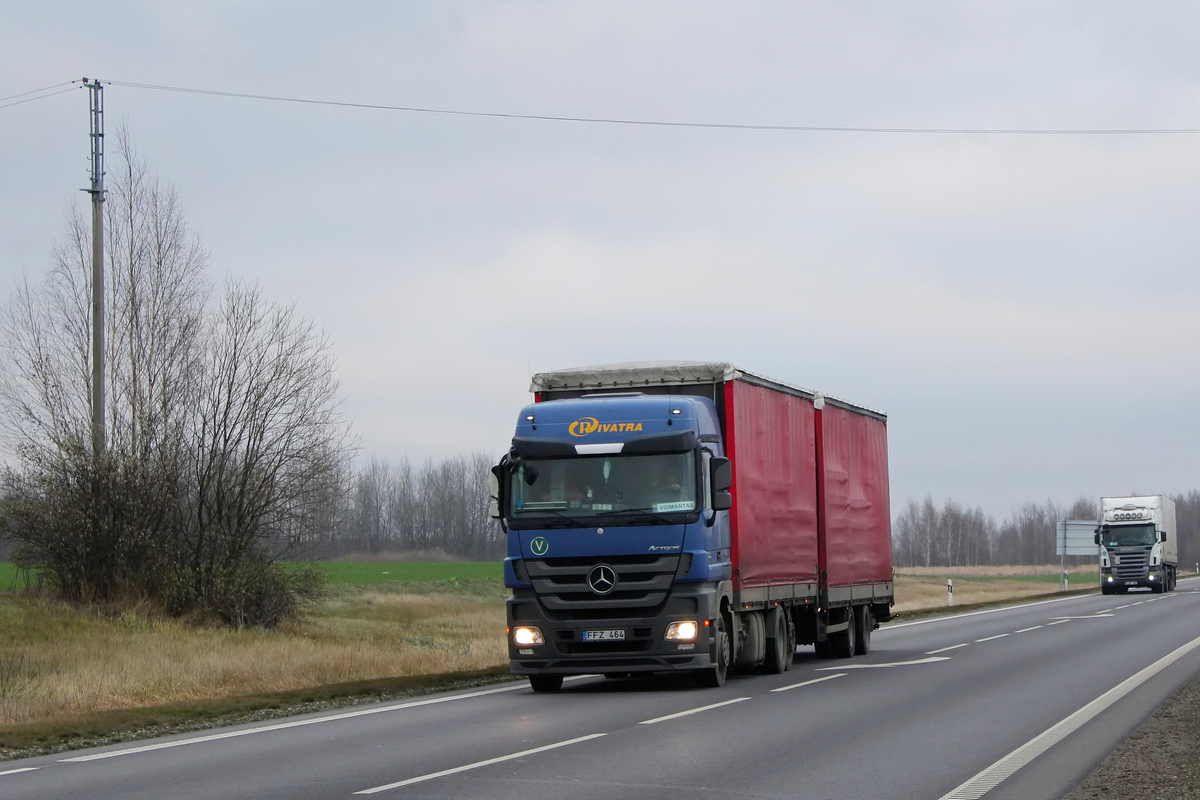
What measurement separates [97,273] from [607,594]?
1562 cm

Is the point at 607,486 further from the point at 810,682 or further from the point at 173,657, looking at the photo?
the point at 173,657

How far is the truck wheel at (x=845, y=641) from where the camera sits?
24.0 m

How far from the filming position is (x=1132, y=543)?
59.8 metres

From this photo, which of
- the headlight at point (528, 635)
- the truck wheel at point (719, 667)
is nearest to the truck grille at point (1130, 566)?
the truck wheel at point (719, 667)

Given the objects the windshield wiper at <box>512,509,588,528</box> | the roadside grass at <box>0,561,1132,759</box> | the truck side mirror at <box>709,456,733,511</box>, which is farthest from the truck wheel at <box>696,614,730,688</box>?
the roadside grass at <box>0,561,1132,759</box>

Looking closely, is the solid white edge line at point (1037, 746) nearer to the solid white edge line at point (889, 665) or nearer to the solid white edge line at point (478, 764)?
the solid white edge line at point (478, 764)

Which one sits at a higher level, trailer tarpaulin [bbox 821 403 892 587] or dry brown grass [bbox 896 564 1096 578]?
trailer tarpaulin [bbox 821 403 892 587]

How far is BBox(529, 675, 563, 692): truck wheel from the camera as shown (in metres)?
17.7

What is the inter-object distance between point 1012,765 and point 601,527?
268 inches

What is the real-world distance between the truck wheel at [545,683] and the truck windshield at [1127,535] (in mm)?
47641

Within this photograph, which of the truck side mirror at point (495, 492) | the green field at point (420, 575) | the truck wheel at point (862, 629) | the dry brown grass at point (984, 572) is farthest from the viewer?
the dry brown grass at point (984, 572)

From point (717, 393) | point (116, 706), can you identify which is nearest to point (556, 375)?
point (717, 393)

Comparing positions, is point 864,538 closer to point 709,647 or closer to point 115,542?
point 709,647

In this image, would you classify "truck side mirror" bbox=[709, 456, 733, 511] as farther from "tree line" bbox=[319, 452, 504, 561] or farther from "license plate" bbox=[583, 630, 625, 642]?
"tree line" bbox=[319, 452, 504, 561]
